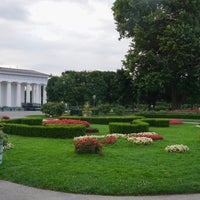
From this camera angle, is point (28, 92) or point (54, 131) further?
point (28, 92)

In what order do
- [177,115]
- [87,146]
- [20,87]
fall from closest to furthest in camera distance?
[87,146] < [177,115] < [20,87]

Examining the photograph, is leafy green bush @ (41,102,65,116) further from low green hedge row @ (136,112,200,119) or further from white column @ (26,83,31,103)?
white column @ (26,83,31,103)

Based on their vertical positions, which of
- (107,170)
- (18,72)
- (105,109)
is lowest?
(107,170)

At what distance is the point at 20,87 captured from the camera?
10419 centimetres

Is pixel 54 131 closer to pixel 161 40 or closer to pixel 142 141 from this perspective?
pixel 142 141

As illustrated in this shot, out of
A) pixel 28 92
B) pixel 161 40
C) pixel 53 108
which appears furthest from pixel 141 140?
pixel 28 92

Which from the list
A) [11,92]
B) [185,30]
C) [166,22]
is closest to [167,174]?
[185,30]

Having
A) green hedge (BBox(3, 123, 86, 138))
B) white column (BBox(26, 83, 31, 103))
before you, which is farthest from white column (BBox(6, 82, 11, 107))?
green hedge (BBox(3, 123, 86, 138))

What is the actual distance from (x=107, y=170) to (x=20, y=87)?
94354 millimetres

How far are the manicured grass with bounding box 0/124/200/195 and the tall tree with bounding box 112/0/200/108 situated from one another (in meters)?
31.1

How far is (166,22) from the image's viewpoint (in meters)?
48.3

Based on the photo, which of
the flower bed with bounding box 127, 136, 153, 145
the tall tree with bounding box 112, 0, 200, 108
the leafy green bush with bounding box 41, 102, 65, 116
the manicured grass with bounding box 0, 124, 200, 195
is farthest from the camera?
the leafy green bush with bounding box 41, 102, 65, 116

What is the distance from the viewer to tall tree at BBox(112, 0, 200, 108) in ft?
151

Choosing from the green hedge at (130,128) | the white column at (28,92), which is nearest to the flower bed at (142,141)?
the green hedge at (130,128)
